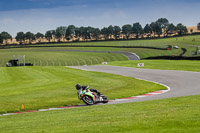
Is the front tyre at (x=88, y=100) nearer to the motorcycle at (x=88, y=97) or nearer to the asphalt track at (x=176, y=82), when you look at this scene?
the motorcycle at (x=88, y=97)

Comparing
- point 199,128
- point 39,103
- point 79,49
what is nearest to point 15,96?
point 39,103

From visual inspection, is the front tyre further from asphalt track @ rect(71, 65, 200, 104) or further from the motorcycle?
asphalt track @ rect(71, 65, 200, 104)

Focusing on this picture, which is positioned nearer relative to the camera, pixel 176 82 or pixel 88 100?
pixel 88 100

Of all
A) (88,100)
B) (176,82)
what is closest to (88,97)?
(88,100)

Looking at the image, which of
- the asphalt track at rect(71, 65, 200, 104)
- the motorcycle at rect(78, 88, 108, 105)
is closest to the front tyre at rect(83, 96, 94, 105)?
the motorcycle at rect(78, 88, 108, 105)

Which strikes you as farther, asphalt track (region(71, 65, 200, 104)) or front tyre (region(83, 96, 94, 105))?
asphalt track (region(71, 65, 200, 104))

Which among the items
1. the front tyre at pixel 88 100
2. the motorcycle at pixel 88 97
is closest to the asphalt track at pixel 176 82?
the motorcycle at pixel 88 97

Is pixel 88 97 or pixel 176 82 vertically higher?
pixel 88 97

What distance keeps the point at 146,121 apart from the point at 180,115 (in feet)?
4.52

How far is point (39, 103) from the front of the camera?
683 inches

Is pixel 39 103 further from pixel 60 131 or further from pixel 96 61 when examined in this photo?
pixel 96 61

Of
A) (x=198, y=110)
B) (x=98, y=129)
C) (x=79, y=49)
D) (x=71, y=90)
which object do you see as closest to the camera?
(x=98, y=129)

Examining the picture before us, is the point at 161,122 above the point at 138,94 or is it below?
above

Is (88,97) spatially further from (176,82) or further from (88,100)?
(176,82)
